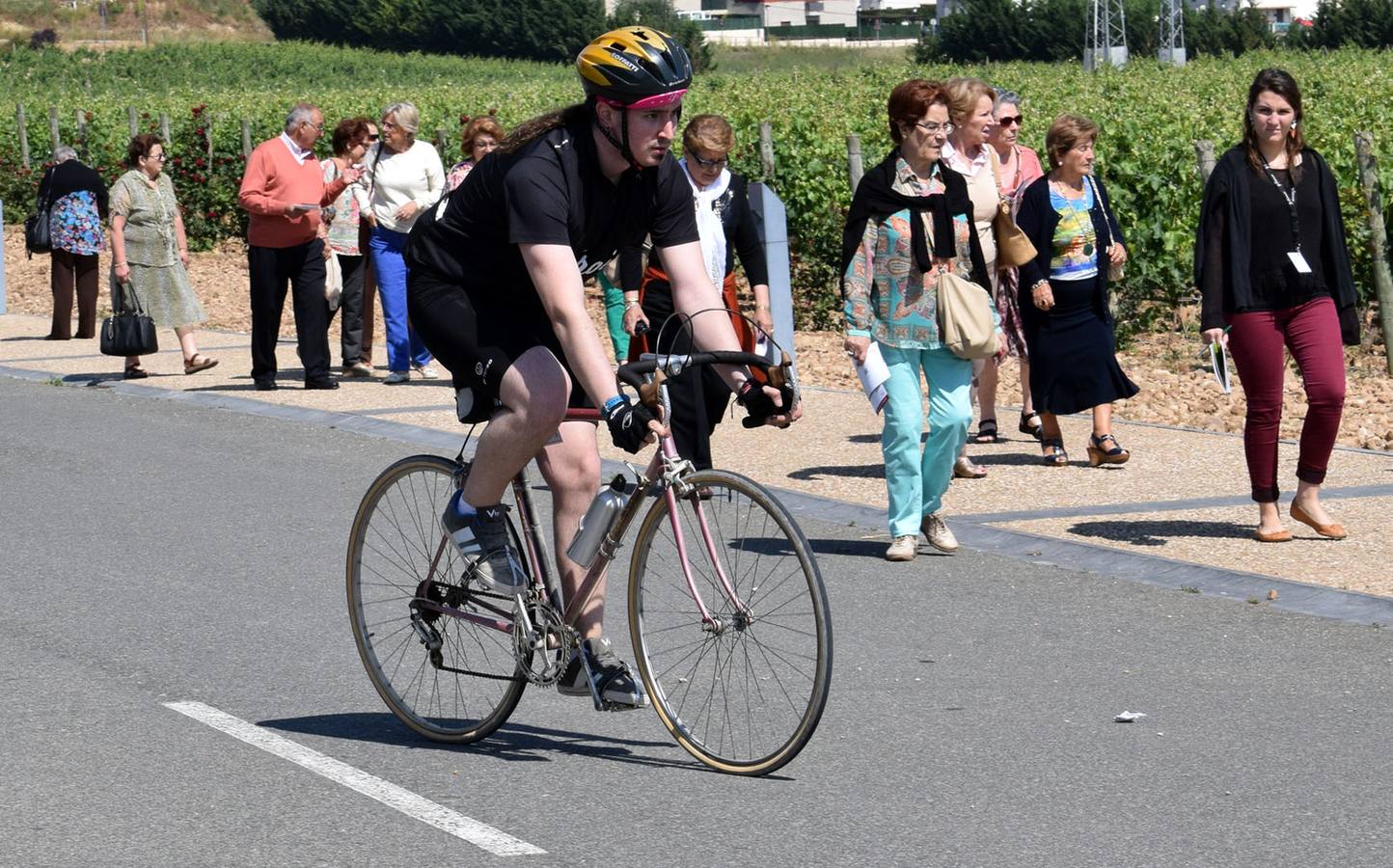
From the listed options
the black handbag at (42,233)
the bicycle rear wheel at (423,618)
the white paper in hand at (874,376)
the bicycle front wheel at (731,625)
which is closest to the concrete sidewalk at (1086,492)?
the white paper in hand at (874,376)

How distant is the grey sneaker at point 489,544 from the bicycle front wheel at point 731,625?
0.36 metres

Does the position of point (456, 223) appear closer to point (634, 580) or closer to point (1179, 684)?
point (634, 580)

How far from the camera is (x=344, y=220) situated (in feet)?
48.0

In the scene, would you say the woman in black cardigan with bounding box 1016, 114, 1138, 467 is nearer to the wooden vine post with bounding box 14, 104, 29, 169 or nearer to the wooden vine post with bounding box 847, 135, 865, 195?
the wooden vine post with bounding box 847, 135, 865, 195

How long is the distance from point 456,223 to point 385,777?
1432mm

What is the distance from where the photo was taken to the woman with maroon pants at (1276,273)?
8.13 metres

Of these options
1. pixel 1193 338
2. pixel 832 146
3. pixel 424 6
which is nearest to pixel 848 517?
pixel 1193 338

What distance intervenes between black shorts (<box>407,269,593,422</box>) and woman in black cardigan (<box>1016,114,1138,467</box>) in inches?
214

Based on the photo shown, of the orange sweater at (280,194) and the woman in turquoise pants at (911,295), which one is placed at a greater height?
the orange sweater at (280,194)

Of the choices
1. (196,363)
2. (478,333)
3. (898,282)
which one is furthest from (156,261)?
(478,333)

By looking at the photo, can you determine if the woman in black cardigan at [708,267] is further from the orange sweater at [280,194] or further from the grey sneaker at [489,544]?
the orange sweater at [280,194]

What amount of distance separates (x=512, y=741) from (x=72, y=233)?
1392 cm

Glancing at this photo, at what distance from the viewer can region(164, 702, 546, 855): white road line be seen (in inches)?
185

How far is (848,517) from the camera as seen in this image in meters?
9.18
